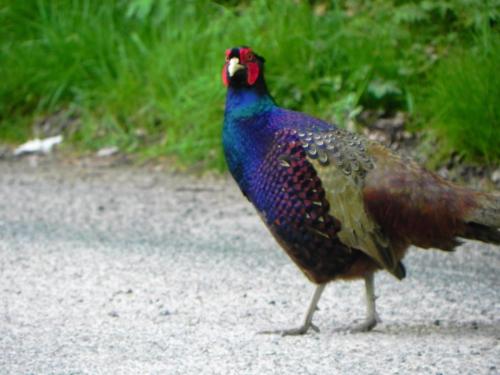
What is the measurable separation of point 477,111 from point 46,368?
3.94 metres

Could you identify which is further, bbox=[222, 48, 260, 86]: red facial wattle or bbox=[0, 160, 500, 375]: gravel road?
bbox=[222, 48, 260, 86]: red facial wattle

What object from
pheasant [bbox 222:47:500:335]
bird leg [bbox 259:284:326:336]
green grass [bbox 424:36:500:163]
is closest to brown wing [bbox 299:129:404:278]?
pheasant [bbox 222:47:500:335]

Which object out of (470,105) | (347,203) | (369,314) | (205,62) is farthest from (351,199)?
(205,62)

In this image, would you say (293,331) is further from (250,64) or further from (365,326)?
(250,64)

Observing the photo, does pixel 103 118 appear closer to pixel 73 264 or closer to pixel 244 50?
pixel 73 264

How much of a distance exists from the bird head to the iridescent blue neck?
31 millimetres

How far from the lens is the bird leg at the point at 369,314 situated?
16.2 feet

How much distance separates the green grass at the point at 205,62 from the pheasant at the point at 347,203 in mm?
2703

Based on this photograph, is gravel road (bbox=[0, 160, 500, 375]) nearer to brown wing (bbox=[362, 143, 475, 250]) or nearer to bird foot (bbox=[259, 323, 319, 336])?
bird foot (bbox=[259, 323, 319, 336])

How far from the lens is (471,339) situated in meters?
4.73

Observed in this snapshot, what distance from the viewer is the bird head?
5.14m

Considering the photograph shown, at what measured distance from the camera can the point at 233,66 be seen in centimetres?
515

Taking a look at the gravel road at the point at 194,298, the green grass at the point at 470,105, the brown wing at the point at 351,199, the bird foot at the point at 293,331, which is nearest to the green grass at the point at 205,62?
the green grass at the point at 470,105

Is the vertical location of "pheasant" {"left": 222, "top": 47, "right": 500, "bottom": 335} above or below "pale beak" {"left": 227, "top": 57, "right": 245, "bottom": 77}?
below
